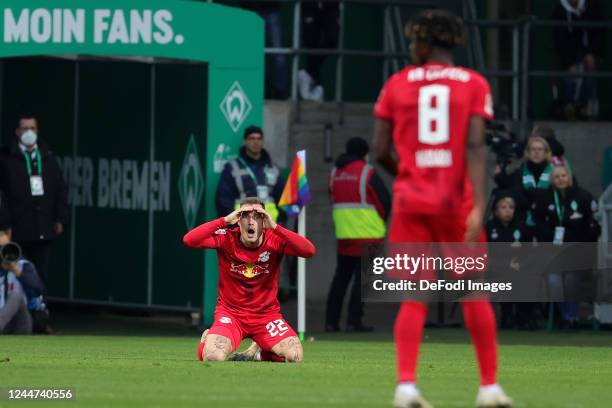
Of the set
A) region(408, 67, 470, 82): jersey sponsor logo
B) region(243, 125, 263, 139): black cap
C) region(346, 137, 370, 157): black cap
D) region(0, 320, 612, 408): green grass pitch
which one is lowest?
region(0, 320, 612, 408): green grass pitch

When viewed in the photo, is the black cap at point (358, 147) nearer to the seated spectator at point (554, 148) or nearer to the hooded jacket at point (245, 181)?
the hooded jacket at point (245, 181)

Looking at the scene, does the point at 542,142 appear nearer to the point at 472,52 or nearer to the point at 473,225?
the point at 472,52

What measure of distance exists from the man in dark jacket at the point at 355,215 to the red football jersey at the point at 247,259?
5046mm

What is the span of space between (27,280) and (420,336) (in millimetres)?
9056

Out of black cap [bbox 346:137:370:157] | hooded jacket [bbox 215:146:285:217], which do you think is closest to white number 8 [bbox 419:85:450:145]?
hooded jacket [bbox 215:146:285:217]

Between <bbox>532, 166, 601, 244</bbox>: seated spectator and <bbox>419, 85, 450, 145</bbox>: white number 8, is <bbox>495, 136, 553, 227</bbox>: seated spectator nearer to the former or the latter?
<bbox>532, 166, 601, 244</bbox>: seated spectator

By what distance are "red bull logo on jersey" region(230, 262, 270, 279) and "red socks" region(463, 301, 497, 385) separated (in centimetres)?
453

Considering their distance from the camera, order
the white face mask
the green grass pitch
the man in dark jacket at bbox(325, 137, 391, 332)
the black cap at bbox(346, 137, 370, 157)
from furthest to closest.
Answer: the black cap at bbox(346, 137, 370, 157) → the man in dark jacket at bbox(325, 137, 391, 332) → the white face mask → the green grass pitch

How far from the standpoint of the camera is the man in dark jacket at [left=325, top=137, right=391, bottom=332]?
709 inches

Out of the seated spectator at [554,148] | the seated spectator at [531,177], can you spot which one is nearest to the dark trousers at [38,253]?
the seated spectator at [531,177]

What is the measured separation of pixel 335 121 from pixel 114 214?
9.43ft

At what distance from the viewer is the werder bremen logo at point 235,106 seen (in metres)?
17.8

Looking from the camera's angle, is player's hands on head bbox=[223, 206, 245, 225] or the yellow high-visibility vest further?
the yellow high-visibility vest

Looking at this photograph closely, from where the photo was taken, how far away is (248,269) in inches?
506
